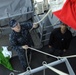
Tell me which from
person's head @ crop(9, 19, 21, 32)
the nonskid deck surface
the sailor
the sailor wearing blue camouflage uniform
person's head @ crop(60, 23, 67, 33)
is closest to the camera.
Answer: person's head @ crop(9, 19, 21, 32)

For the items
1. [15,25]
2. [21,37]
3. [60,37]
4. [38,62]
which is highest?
[15,25]

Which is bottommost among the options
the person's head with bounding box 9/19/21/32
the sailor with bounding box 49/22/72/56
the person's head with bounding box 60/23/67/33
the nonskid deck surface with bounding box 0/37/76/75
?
the nonskid deck surface with bounding box 0/37/76/75

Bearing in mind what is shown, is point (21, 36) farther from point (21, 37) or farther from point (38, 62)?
point (38, 62)

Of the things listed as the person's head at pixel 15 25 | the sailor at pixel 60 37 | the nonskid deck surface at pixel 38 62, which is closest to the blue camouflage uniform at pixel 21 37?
the person's head at pixel 15 25

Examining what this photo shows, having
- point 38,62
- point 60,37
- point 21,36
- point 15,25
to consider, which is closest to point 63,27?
point 60,37

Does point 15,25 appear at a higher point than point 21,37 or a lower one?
higher

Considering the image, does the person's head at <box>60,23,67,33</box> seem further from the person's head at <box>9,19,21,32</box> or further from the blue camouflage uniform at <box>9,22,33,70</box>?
the person's head at <box>9,19,21,32</box>

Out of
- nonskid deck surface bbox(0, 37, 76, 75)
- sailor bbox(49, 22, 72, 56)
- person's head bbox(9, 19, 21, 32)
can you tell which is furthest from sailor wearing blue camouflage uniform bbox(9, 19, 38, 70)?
nonskid deck surface bbox(0, 37, 76, 75)

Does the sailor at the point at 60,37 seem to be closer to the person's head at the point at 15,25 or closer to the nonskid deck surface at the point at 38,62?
the nonskid deck surface at the point at 38,62

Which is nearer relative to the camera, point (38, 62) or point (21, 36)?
point (21, 36)

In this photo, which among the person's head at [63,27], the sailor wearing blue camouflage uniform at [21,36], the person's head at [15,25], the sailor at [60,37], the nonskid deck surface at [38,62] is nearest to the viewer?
the person's head at [15,25]

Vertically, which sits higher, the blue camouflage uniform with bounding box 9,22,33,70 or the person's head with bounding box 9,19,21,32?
the person's head with bounding box 9,19,21,32

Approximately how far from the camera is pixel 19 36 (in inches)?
103

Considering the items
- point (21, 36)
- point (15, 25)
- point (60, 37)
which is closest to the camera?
point (15, 25)
